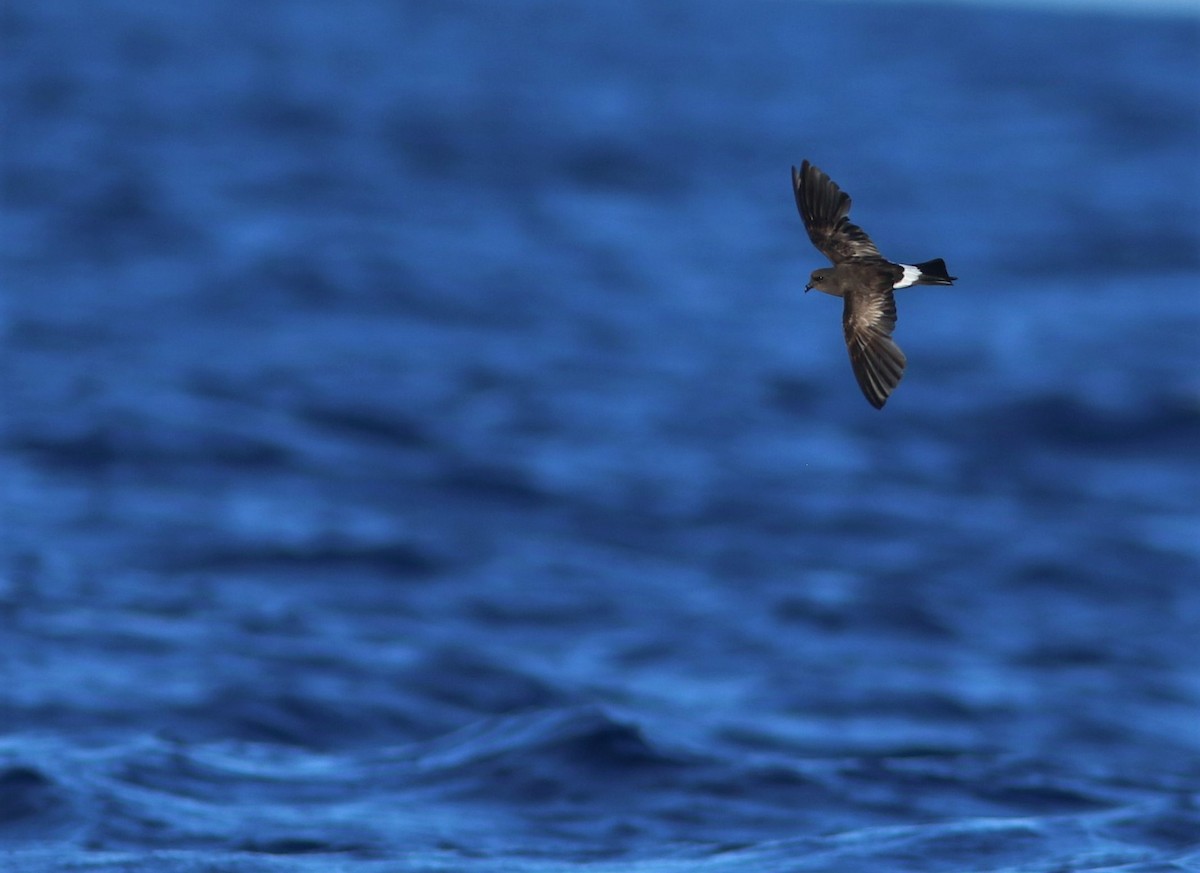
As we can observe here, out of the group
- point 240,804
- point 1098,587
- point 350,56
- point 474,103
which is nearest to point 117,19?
point 350,56

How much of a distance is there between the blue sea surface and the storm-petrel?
2.79m

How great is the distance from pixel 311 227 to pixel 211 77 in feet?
49.9

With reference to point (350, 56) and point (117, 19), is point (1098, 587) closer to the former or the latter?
point (350, 56)

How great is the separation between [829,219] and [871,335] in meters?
0.47

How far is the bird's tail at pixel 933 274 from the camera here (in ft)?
19.0

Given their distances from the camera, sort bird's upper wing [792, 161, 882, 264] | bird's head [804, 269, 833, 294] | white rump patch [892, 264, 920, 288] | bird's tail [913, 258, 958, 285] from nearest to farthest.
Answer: bird's tail [913, 258, 958, 285] < white rump patch [892, 264, 920, 288] < bird's upper wing [792, 161, 882, 264] < bird's head [804, 269, 833, 294]

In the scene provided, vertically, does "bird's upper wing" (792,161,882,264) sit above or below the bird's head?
above

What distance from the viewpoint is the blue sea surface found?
8.98 meters

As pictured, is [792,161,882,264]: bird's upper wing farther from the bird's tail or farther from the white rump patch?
the bird's tail

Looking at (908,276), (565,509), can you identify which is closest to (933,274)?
(908,276)

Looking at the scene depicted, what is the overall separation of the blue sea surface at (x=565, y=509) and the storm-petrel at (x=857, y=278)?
2.79 metres

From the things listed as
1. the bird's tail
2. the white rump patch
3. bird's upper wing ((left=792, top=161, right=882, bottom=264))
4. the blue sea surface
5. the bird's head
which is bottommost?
the bird's tail

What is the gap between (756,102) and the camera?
44062mm

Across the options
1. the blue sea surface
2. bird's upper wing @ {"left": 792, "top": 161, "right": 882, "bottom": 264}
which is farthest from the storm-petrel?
the blue sea surface
